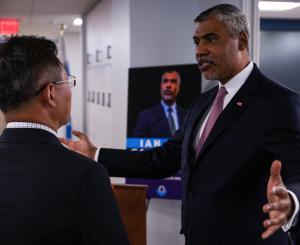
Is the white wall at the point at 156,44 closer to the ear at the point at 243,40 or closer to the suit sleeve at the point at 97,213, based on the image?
the ear at the point at 243,40

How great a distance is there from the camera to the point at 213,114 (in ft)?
6.12

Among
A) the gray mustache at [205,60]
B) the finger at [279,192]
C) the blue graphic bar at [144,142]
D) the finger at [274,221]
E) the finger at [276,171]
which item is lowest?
the blue graphic bar at [144,142]

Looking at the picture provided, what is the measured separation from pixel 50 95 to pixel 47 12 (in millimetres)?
6491

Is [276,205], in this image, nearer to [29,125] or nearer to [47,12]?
[29,125]

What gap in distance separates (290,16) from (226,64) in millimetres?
3699

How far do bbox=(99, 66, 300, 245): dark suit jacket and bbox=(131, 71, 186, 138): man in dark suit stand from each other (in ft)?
4.74

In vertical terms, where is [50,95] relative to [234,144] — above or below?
above

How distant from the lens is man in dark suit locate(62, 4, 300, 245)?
1.64 m

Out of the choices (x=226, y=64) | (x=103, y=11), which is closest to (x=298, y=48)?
(x=103, y=11)

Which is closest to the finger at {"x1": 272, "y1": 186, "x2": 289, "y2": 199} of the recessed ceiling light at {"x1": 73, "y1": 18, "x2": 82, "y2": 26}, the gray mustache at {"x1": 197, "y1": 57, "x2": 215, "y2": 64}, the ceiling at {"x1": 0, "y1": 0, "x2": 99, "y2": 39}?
the gray mustache at {"x1": 197, "y1": 57, "x2": 215, "y2": 64}

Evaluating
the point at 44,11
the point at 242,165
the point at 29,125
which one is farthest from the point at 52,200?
the point at 44,11

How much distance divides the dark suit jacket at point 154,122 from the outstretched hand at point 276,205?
6.84ft

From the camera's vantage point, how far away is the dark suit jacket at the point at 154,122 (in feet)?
10.8

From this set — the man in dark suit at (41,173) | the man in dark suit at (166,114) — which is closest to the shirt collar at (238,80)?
the man in dark suit at (41,173)
